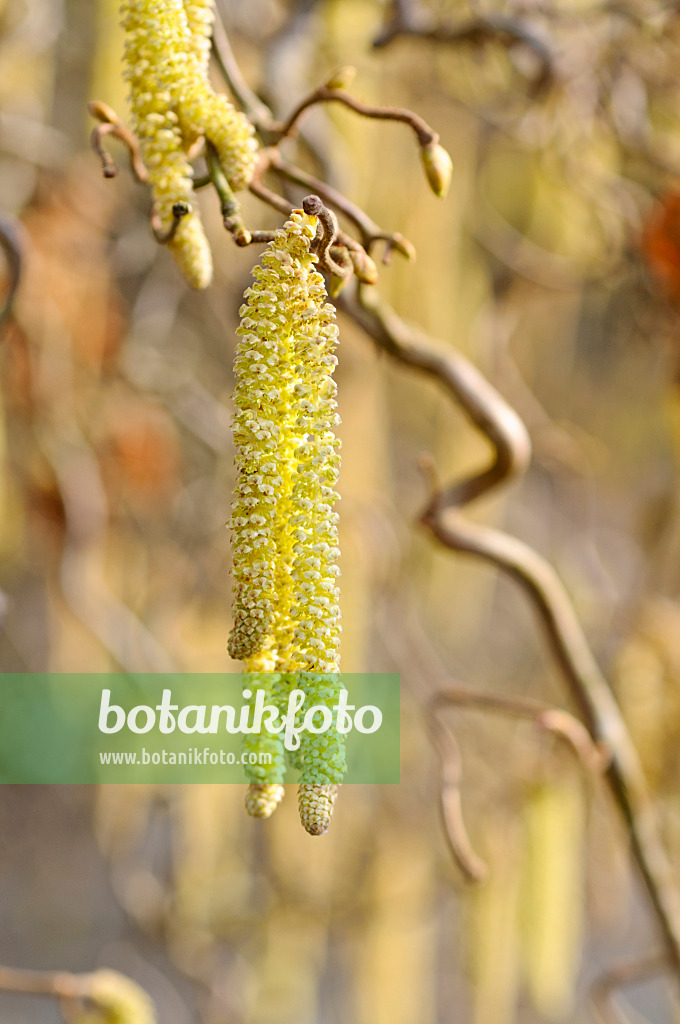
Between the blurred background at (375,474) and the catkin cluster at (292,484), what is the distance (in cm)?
49

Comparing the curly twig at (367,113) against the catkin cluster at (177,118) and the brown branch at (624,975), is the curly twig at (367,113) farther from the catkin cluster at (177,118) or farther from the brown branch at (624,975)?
the brown branch at (624,975)

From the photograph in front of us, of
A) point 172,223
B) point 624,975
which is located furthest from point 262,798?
point 624,975

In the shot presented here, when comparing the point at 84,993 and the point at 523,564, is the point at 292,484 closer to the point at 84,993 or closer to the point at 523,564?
the point at 523,564

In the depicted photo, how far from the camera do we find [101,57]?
43.0 inches

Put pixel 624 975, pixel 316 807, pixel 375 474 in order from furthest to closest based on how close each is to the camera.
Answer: pixel 375 474
pixel 624 975
pixel 316 807

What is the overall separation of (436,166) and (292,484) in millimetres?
165

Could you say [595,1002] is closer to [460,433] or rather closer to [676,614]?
[676,614]

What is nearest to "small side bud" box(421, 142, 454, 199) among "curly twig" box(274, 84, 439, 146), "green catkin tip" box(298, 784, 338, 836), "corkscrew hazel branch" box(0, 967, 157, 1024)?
"curly twig" box(274, 84, 439, 146)

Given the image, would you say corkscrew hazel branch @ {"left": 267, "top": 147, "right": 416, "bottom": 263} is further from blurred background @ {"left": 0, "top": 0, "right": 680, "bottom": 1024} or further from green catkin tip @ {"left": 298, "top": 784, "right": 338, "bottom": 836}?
blurred background @ {"left": 0, "top": 0, "right": 680, "bottom": 1024}

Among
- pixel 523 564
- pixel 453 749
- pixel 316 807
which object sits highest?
pixel 523 564

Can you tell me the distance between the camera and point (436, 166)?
37cm

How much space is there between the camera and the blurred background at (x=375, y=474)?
40.6 inches

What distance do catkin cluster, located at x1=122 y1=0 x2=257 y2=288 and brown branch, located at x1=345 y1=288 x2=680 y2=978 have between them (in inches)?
8.1

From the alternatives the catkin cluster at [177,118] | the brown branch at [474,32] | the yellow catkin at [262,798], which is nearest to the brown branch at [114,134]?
the catkin cluster at [177,118]
